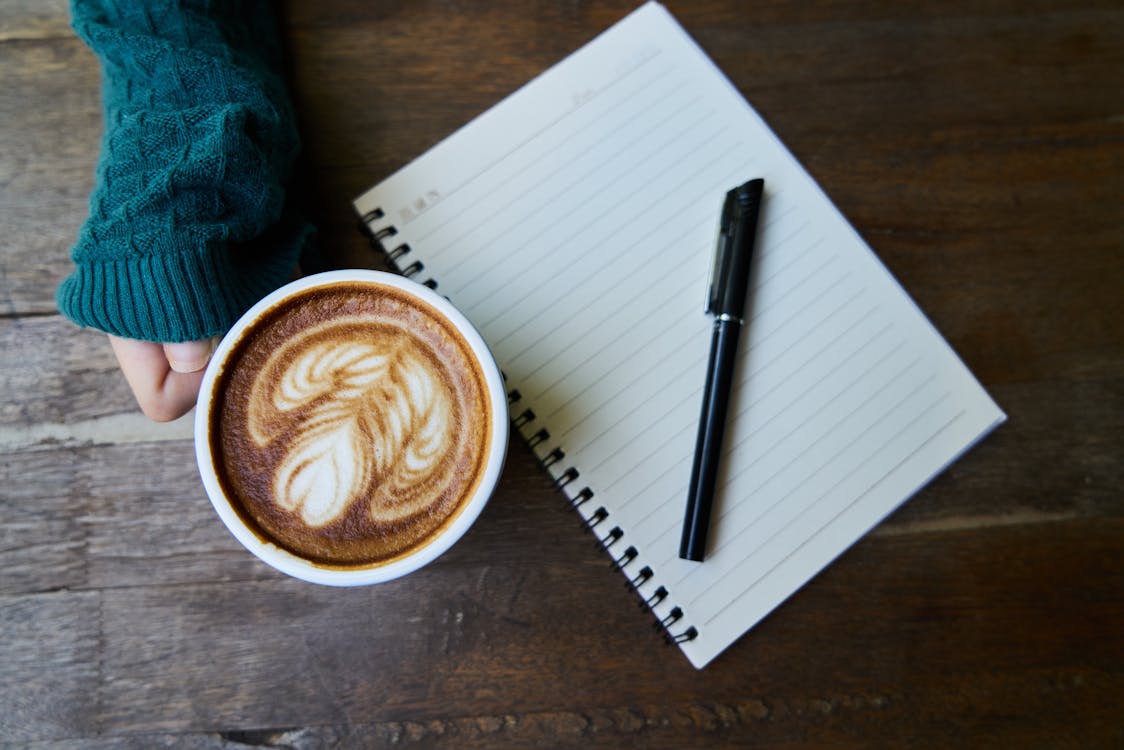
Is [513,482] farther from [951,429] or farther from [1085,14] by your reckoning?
[1085,14]

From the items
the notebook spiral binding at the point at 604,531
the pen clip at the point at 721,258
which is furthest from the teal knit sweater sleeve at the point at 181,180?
the pen clip at the point at 721,258

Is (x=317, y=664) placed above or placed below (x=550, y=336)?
below

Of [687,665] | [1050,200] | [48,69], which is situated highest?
[48,69]

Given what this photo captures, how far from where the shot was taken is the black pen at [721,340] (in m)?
0.62

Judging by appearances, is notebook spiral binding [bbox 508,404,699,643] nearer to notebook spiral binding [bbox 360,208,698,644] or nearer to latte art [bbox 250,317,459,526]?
notebook spiral binding [bbox 360,208,698,644]

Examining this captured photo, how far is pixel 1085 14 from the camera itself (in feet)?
2.34

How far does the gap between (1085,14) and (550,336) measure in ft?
1.97

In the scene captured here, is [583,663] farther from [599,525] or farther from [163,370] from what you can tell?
[163,370]

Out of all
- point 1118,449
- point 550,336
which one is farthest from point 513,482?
point 1118,449

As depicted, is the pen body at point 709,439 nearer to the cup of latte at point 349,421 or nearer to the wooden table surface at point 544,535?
the wooden table surface at point 544,535

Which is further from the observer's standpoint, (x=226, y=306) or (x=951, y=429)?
(x=951, y=429)

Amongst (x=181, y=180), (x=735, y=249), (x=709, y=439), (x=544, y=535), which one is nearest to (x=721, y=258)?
(x=735, y=249)

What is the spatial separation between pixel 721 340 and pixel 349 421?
1.02ft

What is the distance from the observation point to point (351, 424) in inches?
20.5
